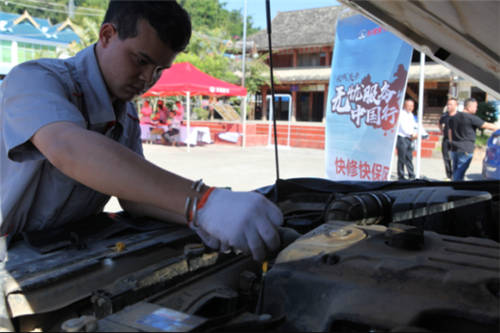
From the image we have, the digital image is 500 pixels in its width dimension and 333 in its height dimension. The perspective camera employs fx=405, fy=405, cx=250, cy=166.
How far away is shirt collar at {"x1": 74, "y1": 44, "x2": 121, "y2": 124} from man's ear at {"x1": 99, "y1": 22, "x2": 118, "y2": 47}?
0.07 m

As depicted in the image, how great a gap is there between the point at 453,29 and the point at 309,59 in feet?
70.8

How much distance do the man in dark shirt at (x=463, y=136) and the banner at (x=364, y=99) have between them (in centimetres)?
186

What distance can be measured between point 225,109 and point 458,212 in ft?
63.1

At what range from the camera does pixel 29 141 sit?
1.03 metres

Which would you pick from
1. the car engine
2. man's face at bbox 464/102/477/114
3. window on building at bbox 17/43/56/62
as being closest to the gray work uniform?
the car engine

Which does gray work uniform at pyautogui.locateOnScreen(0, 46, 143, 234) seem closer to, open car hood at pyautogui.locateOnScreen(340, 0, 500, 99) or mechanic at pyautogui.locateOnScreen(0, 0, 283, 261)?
mechanic at pyautogui.locateOnScreen(0, 0, 283, 261)

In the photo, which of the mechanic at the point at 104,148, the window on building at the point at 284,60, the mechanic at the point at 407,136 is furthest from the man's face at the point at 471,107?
the window on building at the point at 284,60

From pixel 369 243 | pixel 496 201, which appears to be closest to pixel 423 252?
pixel 369 243

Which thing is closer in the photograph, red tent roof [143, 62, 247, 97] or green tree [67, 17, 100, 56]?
red tent roof [143, 62, 247, 97]

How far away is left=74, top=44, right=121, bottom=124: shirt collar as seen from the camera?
1.37 meters

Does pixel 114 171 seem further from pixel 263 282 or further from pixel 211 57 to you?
pixel 211 57

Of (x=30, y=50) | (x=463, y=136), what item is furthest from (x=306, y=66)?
(x=463, y=136)

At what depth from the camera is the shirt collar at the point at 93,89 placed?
1.37 metres

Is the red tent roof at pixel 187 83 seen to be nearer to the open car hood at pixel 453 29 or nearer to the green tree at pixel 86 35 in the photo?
the open car hood at pixel 453 29
